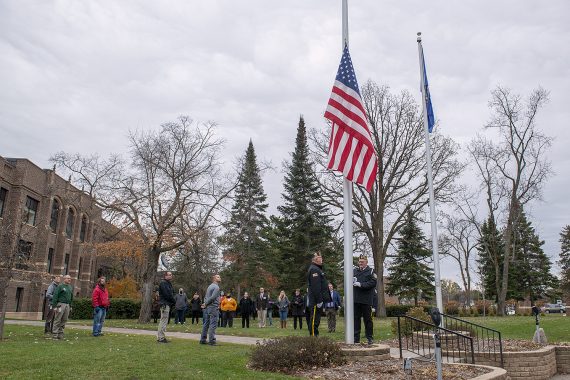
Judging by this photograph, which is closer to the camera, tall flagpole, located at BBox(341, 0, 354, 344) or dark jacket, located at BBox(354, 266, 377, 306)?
tall flagpole, located at BBox(341, 0, 354, 344)

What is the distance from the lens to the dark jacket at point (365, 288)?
35.4 feet

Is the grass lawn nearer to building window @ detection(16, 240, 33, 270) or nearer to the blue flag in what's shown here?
building window @ detection(16, 240, 33, 270)

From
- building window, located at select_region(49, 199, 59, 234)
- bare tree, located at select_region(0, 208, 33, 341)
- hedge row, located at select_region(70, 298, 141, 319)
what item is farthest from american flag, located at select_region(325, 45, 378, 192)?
building window, located at select_region(49, 199, 59, 234)

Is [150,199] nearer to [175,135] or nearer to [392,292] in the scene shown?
[175,135]

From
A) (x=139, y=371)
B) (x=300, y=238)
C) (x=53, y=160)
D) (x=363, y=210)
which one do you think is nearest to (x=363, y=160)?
(x=139, y=371)

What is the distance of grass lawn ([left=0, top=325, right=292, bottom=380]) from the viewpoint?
748 centimetres

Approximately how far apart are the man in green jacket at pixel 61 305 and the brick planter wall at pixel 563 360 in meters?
13.0

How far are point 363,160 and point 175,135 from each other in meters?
18.3

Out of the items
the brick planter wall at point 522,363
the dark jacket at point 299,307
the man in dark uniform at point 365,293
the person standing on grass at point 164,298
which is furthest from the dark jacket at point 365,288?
the dark jacket at point 299,307

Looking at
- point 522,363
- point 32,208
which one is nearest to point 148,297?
point 522,363

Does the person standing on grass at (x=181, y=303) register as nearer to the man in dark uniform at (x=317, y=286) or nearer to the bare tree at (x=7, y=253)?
the bare tree at (x=7, y=253)

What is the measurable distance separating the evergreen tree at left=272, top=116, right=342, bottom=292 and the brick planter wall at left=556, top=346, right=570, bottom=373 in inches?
1167

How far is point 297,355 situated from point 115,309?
30890 millimetres

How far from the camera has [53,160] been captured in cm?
2767
